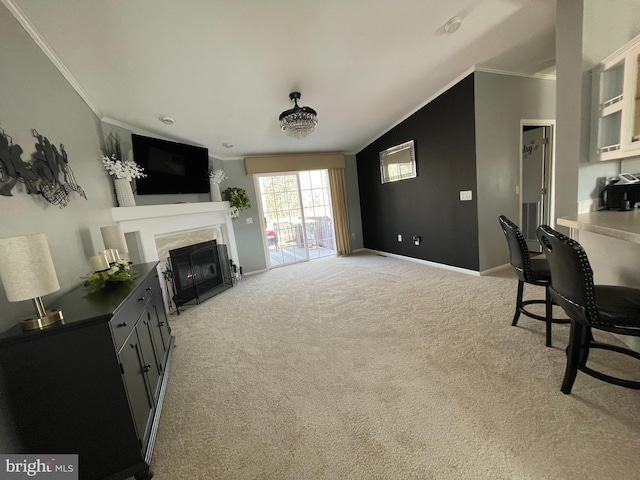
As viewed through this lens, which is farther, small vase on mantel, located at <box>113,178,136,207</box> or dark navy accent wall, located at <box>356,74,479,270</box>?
dark navy accent wall, located at <box>356,74,479,270</box>

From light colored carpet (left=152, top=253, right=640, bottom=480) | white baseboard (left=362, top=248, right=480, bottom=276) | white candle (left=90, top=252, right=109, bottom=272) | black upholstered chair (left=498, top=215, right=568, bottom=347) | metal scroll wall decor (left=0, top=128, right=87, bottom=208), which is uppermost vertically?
metal scroll wall decor (left=0, top=128, right=87, bottom=208)

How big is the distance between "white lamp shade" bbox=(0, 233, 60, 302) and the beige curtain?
15.9 feet

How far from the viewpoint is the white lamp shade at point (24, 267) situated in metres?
0.97

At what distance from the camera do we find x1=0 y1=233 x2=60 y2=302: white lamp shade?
97cm

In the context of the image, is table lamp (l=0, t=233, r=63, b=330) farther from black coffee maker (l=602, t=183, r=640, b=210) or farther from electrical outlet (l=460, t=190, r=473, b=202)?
electrical outlet (l=460, t=190, r=473, b=202)

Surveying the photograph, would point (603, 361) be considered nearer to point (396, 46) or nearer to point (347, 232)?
point (396, 46)

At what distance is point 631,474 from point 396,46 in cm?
318

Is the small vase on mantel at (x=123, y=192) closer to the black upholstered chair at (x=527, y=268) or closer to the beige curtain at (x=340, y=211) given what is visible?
the beige curtain at (x=340, y=211)

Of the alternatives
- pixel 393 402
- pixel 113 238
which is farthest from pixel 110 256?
pixel 393 402

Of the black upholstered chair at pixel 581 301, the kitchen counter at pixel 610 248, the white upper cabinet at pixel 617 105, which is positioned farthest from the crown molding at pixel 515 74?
the black upholstered chair at pixel 581 301

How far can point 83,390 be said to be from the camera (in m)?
1.09

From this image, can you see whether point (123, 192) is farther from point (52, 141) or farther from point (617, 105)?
point (617, 105)

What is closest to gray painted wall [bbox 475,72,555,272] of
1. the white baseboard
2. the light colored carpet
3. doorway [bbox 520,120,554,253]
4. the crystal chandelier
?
the white baseboard

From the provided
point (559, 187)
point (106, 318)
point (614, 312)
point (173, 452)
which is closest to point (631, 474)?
point (614, 312)
